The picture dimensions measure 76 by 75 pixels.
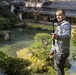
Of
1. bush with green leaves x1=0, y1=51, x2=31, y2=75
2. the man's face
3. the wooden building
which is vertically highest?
the man's face

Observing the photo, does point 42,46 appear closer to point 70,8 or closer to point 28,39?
point 28,39

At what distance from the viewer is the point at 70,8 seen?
1252 inches

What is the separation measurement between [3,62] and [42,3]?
24.9m

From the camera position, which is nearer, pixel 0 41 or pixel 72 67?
pixel 72 67

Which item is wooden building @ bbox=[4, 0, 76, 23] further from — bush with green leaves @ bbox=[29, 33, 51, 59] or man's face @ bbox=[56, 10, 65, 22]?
man's face @ bbox=[56, 10, 65, 22]

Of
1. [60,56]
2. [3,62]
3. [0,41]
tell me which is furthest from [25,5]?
[60,56]

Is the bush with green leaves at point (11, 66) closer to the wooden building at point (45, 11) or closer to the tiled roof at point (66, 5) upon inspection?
the wooden building at point (45, 11)

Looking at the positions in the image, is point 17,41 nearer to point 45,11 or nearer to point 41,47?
point 41,47

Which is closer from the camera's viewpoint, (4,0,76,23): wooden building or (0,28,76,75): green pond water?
(0,28,76,75): green pond water

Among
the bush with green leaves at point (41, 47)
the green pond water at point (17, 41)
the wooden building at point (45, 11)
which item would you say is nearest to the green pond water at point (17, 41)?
the green pond water at point (17, 41)

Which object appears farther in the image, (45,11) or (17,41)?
(45,11)

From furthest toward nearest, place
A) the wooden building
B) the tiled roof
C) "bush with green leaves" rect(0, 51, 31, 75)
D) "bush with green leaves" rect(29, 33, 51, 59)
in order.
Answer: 1. the tiled roof
2. the wooden building
3. "bush with green leaves" rect(29, 33, 51, 59)
4. "bush with green leaves" rect(0, 51, 31, 75)

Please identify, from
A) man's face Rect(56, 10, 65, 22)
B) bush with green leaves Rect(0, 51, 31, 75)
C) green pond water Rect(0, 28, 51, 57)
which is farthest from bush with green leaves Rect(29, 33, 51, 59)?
man's face Rect(56, 10, 65, 22)

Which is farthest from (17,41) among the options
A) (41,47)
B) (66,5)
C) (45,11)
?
(66,5)
